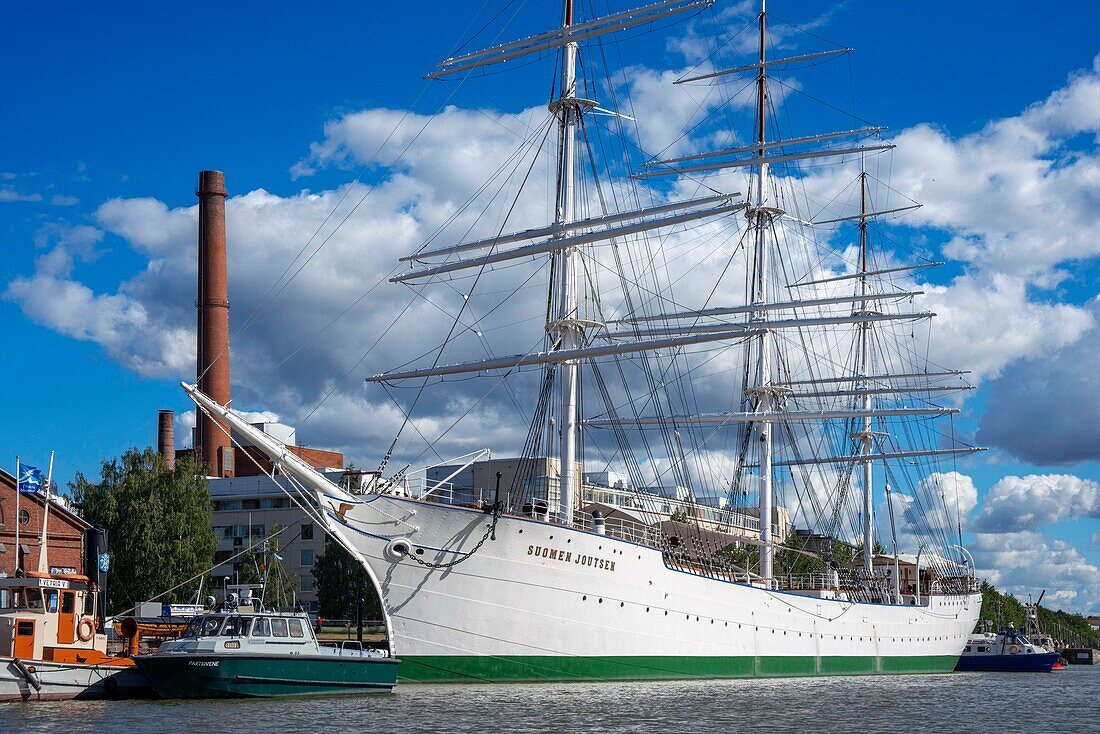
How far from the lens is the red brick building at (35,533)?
5441cm

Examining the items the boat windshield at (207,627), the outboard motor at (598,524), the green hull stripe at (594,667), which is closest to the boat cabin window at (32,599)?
the boat windshield at (207,627)

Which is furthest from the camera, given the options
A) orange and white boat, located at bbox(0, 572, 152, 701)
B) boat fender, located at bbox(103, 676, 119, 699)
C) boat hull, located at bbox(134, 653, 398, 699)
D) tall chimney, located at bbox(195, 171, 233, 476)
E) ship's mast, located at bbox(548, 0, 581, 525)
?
tall chimney, located at bbox(195, 171, 233, 476)

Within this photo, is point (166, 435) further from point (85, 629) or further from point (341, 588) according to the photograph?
point (85, 629)

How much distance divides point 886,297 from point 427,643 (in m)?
39.0

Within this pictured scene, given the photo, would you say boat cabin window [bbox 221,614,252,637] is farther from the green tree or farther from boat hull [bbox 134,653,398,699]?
the green tree

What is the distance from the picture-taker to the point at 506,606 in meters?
38.7

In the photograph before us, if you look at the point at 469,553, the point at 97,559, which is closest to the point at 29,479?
the point at 97,559

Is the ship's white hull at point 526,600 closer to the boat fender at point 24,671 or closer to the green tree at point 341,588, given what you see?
the boat fender at point 24,671

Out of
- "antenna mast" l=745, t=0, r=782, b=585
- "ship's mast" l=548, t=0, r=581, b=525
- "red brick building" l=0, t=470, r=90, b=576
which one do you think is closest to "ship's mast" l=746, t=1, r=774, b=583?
"antenna mast" l=745, t=0, r=782, b=585

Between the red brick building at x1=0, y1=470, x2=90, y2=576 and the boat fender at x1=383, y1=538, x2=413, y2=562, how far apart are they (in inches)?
879

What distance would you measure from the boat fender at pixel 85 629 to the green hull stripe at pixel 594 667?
29.4 feet

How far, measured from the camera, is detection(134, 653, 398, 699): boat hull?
3306 centimetres

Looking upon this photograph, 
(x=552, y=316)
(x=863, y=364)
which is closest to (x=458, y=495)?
(x=863, y=364)

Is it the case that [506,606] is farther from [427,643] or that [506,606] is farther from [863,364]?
[863,364]
